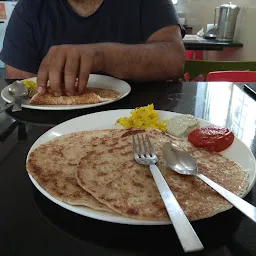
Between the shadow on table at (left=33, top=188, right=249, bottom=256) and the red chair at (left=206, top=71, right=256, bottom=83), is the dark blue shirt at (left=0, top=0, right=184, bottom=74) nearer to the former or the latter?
the red chair at (left=206, top=71, right=256, bottom=83)

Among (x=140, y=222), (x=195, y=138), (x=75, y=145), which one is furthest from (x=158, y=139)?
(x=140, y=222)

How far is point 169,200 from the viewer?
45 centimetres

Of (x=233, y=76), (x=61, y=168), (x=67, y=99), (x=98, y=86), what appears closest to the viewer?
(x=61, y=168)

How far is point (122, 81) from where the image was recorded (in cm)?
117

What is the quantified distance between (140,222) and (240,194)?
17 cm

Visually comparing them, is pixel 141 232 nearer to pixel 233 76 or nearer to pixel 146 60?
pixel 146 60

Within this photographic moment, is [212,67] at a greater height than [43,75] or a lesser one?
lesser

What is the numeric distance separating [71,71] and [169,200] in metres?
0.64

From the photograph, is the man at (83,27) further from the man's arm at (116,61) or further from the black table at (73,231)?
the black table at (73,231)

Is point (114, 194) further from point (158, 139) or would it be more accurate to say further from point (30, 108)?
point (30, 108)

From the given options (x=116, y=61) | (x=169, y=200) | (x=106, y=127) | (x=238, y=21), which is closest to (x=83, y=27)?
(x=116, y=61)

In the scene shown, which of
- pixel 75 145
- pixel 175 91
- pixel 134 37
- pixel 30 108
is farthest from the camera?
pixel 134 37

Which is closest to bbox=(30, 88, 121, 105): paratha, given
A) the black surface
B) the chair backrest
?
the chair backrest

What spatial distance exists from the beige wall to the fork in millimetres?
2438
